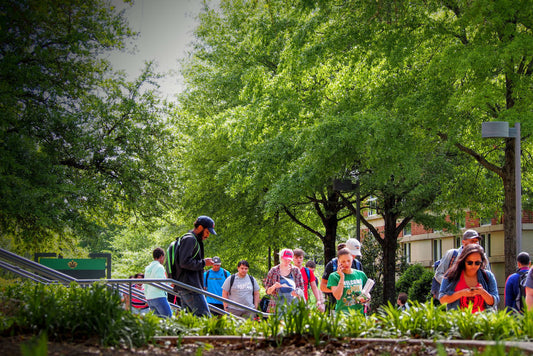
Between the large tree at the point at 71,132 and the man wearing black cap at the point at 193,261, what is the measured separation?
968cm

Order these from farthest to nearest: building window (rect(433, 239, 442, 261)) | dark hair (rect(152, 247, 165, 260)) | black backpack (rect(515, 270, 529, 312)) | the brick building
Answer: building window (rect(433, 239, 442, 261))
the brick building
dark hair (rect(152, 247, 165, 260))
black backpack (rect(515, 270, 529, 312))

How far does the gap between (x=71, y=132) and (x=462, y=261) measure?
14.8 metres

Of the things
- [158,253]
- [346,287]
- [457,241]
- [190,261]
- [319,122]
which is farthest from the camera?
[457,241]

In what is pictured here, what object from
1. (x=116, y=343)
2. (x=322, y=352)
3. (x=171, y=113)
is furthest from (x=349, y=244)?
(x=171, y=113)

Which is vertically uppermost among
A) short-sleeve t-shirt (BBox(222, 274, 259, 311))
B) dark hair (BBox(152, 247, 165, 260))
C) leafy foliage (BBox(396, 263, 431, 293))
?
dark hair (BBox(152, 247, 165, 260))

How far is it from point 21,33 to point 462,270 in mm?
15310

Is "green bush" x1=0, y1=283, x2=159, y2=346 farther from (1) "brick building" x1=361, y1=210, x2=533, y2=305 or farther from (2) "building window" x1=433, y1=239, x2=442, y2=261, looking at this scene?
(2) "building window" x1=433, y1=239, x2=442, y2=261

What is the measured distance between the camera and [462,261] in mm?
7949

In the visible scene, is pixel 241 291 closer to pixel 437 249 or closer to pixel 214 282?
pixel 214 282

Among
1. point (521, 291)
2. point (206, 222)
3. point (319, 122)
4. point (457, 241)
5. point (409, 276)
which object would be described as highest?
point (319, 122)

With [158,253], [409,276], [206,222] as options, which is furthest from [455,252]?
[409,276]

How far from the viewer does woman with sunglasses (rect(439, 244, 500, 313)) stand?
7.86 metres

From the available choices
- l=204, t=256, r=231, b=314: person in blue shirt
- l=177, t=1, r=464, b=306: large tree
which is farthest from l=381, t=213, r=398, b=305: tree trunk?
l=204, t=256, r=231, b=314: person in blue shirt

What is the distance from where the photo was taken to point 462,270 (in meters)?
8.00
